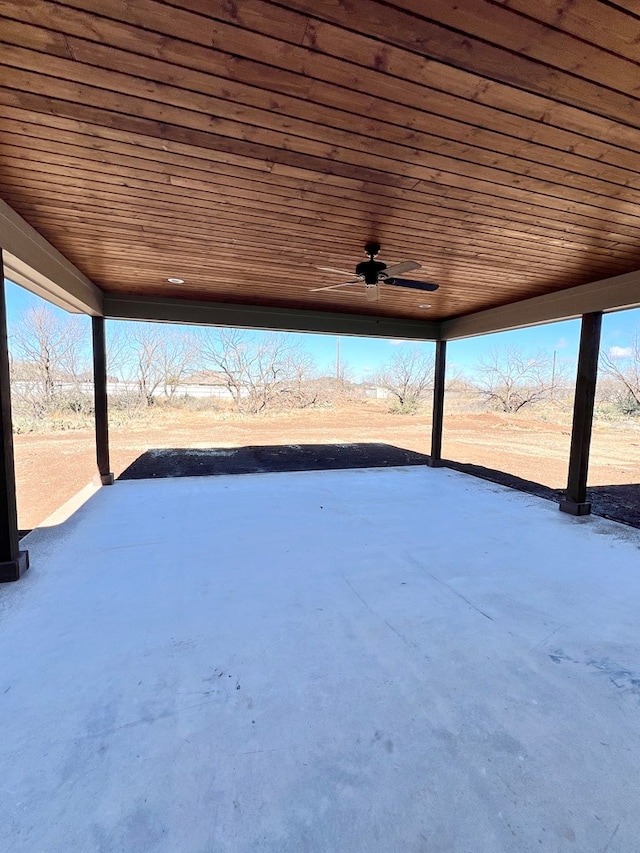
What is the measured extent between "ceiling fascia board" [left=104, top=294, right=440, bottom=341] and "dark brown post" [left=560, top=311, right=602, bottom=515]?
8.76ft

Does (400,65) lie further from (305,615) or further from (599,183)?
(305,615)

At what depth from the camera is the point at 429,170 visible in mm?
2070

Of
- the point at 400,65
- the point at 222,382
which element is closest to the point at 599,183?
the point at 400,65

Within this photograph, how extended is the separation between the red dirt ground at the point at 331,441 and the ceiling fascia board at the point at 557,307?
7.97 feet

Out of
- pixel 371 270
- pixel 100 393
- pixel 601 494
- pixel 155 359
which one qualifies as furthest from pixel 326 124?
pixel 155 359

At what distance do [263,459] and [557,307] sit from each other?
17.4 ft

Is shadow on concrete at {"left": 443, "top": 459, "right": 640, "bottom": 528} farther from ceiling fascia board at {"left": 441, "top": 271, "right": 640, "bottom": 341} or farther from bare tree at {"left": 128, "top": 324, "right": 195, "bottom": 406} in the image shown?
bare tree at {"left": 128, "top": 324, "right": 195, "bottom": 406}

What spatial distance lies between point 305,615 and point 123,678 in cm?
96

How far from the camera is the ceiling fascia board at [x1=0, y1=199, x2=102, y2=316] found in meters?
2.62

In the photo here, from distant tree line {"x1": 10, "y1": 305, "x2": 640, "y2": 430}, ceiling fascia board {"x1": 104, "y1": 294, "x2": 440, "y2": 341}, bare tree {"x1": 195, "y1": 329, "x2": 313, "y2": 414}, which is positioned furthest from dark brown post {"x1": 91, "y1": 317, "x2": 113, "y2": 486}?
bare tree {"x1": 195, "y1": 329, "x2": 313, "y2": 414}

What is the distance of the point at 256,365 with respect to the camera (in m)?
16.3

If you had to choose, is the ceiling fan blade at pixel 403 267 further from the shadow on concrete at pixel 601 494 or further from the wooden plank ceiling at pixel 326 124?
the shadow on concrete at pixel 601 494

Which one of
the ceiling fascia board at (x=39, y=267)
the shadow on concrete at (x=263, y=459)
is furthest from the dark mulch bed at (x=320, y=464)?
the ceiling fascia board at (x=39, y=267)

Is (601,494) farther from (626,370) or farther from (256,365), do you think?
(256,365)
